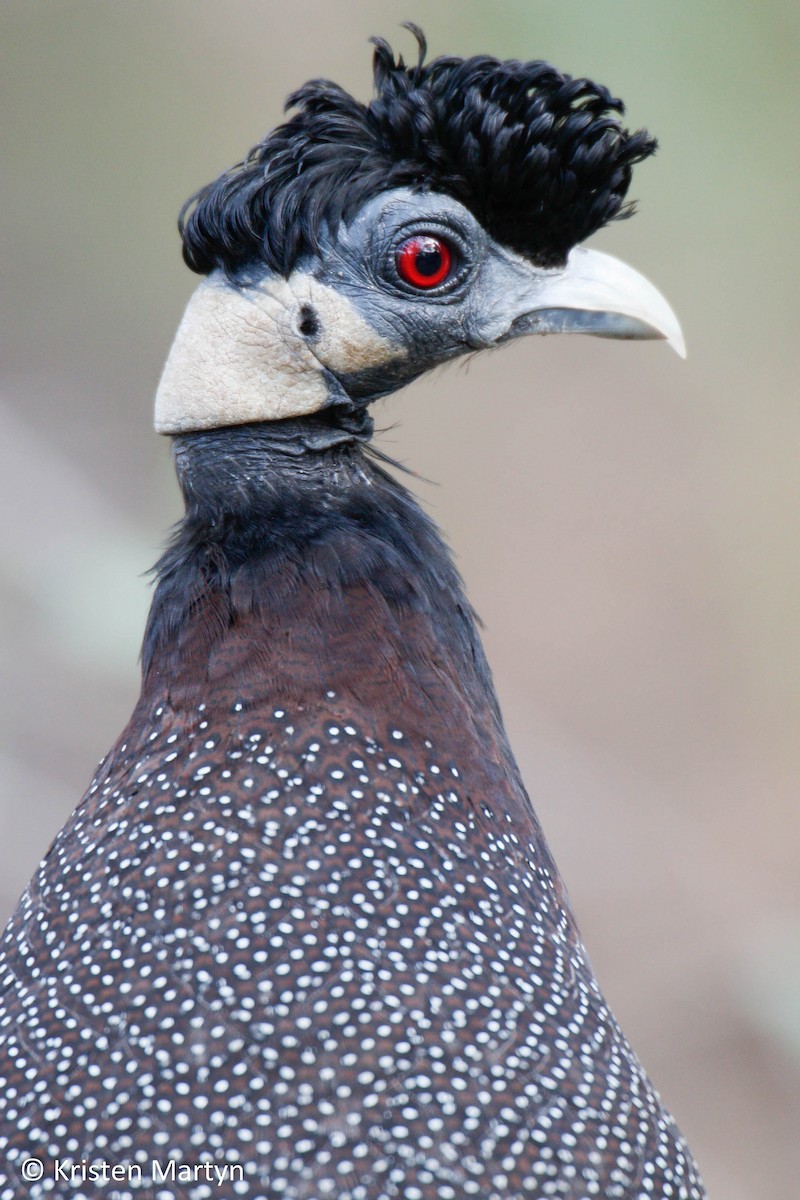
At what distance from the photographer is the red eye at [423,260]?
2908 mm

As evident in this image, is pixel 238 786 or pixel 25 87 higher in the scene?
pixel 25 87

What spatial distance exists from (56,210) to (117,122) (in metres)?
0.75

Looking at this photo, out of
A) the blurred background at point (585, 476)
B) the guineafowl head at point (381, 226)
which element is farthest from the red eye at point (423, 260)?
the blurred background at point (585, 476)

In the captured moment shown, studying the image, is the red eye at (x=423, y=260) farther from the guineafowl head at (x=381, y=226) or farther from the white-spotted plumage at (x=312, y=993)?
the white-spotted plumage at (x=312, y=993)

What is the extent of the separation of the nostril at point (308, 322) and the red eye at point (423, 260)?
22 cm

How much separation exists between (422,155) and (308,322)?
443mm

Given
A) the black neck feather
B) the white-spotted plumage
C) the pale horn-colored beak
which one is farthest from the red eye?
the white-spotted plumage

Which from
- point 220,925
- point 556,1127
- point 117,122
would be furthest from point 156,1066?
point 117,122

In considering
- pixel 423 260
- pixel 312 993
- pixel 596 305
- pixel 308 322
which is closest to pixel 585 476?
pixel 596 305

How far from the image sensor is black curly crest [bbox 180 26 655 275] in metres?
2.78

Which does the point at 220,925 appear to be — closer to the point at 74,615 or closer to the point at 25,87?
the point at 74,615

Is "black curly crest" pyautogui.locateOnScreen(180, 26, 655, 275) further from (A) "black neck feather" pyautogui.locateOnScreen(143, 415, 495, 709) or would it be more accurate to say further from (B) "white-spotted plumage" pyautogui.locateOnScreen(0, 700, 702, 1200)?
(B) "white-spotted plumage" pyautogui.locateOnScreen(0, 700, 702, 1200)

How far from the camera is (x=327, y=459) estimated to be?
2971mm

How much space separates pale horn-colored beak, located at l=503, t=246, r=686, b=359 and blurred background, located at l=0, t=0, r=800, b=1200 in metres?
3.16
